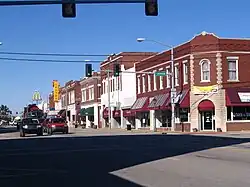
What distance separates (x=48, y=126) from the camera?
56.8 m

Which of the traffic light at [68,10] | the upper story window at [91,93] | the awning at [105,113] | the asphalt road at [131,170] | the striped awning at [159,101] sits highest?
the traffic light at [68,10]

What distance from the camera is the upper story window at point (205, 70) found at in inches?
2047

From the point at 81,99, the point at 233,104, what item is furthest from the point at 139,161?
the point at 81,99

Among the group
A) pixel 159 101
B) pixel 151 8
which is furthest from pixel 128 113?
pixel 151 8

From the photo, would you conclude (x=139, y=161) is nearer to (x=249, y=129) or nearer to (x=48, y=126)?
(x=249, y=129)

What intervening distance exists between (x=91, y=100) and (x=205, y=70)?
158ft

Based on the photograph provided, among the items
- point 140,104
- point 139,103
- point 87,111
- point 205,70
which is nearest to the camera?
point 205,70

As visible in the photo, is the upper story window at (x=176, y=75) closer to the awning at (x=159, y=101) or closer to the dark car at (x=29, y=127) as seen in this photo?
the awning at (x=159, y=101)

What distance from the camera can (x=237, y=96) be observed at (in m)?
50.7

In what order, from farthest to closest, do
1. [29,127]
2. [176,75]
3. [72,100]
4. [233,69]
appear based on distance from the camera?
[72,100] < [176,75] < [233,69] < [29,127]

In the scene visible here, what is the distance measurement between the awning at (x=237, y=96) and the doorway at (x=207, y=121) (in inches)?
100

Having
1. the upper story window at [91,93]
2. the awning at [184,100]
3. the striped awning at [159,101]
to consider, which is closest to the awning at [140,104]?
the striped awning at [159,101]

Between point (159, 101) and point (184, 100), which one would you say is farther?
point (159, 101)

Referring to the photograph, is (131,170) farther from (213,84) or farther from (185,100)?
(185,100)
